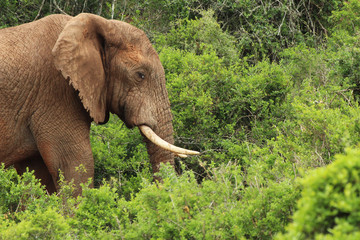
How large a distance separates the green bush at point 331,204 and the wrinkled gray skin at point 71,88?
3365mm

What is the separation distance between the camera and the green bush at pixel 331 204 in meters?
2.38

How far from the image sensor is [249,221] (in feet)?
12.3

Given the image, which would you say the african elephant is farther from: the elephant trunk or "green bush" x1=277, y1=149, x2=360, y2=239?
"green bush" x1=277, y1=149, x2=360, y2=239

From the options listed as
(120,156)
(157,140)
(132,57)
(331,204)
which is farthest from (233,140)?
(331,204)

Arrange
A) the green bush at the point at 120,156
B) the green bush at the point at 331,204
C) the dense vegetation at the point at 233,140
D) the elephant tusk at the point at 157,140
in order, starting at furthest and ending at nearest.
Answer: the green bush at the point at 120,156 < the elephant tusk at the point at 157,140 < the dense vegetation at the point at 233,140 < the green bush at the point at 331,204

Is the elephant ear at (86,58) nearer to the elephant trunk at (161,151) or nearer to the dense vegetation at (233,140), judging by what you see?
the elephant trunk at (161,151)

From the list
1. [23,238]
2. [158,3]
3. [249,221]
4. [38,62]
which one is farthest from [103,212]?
[158,3]

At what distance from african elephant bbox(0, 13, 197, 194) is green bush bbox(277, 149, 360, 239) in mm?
3197

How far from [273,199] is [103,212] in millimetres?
1365

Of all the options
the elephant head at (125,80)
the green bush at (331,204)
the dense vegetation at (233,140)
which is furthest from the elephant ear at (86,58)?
the green bush at (331,204)

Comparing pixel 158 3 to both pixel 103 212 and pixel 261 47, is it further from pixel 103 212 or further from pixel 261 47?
pixel 103 212

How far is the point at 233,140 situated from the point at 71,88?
2.05 metres

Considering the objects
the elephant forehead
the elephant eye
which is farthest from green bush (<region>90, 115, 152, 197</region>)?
the elephant forehead

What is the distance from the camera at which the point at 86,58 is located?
5621 mm
